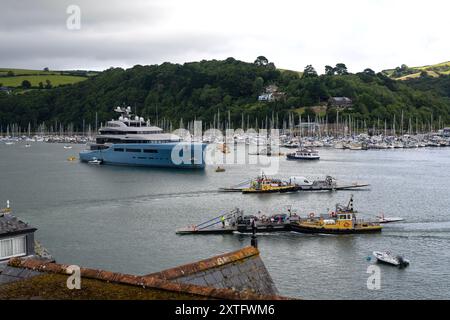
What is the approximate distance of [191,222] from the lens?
4812 centimetres

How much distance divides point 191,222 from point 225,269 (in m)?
35.8

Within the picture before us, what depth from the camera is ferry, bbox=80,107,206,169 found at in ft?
296

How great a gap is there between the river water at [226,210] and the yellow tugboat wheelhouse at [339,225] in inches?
30.4

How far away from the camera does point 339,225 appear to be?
4375cm

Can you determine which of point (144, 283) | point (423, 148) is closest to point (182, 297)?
point (144, 283)

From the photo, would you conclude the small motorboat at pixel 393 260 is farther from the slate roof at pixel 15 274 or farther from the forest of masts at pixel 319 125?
the forest of masts at pixel 319 125

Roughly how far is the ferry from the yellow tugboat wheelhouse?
4597 cm

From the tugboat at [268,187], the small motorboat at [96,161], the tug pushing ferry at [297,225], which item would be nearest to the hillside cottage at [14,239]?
the tug pushing ferry at [297,225]

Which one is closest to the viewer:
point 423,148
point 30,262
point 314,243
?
point 30,262

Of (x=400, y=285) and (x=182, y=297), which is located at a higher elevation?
(x=182, y=297)

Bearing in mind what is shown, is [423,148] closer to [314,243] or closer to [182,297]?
[314,243]

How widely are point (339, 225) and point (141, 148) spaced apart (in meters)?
56.3

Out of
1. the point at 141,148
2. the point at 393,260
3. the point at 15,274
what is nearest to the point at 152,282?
the point at 15,274
